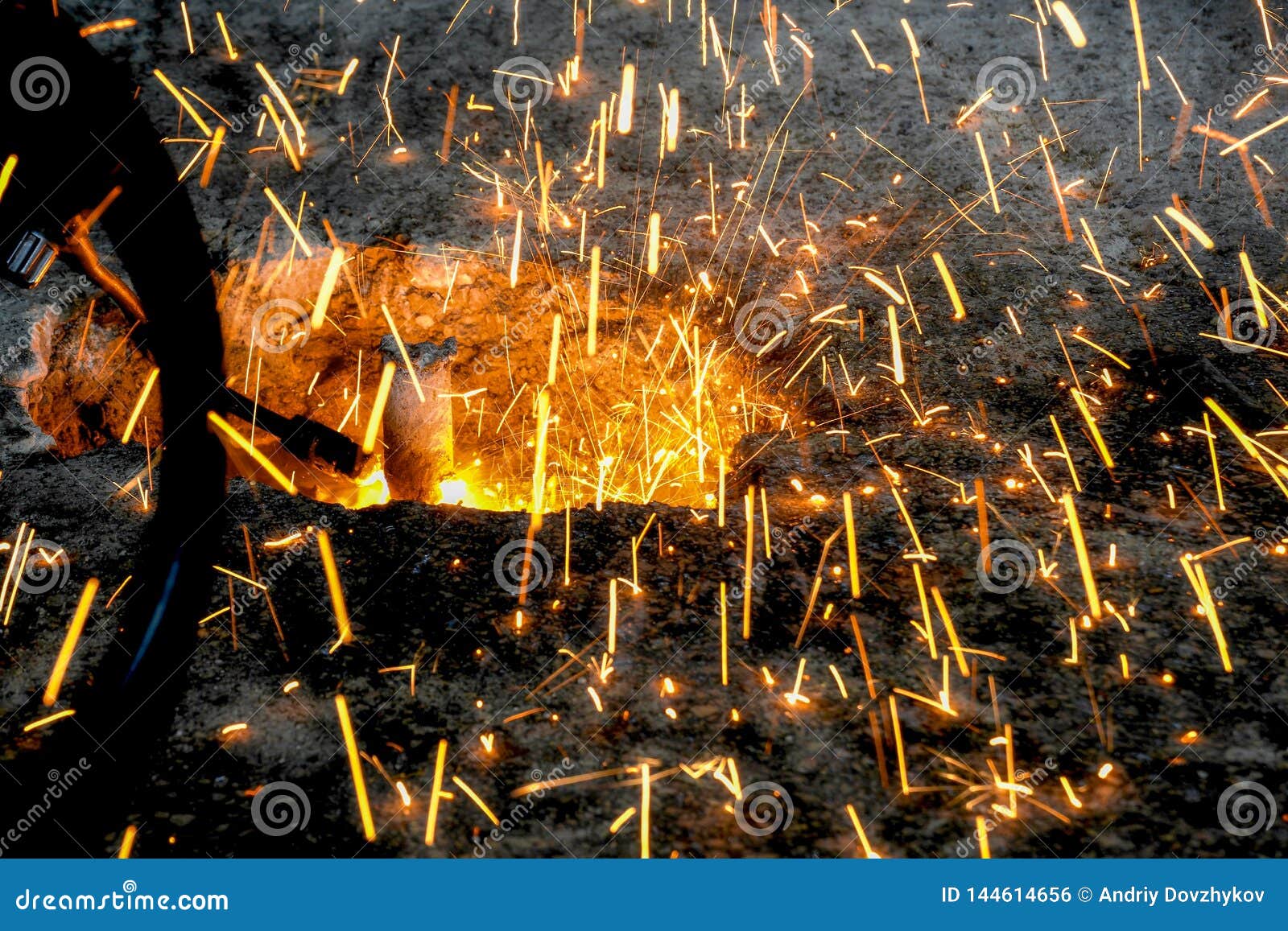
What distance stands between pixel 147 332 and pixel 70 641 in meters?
0.84

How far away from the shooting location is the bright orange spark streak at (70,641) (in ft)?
6.56

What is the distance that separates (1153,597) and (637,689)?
1.25 metres

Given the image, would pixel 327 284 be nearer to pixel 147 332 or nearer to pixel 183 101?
pixel 183 101

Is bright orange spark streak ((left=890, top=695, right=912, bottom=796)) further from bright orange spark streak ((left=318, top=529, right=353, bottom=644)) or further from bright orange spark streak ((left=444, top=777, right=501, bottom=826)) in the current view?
bright orange spark streak ((left=318, top=529, right=353, bottom=644))

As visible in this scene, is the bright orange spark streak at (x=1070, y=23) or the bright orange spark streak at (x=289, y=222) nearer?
the bright orange spark streak at (x=289, y=222)

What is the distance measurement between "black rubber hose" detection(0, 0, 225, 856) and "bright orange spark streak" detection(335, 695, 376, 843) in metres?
0.35

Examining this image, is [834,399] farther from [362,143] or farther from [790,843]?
[362,143]

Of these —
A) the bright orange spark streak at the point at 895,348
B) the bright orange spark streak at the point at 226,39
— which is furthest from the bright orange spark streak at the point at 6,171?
the bright orange spark streak at the point at 226,39

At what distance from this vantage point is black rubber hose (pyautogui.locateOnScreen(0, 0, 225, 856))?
1.60m

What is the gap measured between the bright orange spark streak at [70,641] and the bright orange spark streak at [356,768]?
2.10 feet

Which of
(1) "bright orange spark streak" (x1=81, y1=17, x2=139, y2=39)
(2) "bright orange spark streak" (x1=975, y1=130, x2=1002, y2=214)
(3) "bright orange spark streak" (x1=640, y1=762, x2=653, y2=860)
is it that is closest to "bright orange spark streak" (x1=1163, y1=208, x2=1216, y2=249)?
(2) "bright orange spark streak" (x1=975, y1=130, x2=1002, y2=214)

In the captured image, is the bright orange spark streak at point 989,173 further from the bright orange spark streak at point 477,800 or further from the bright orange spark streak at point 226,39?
the bright orange spark streak at point 226,39

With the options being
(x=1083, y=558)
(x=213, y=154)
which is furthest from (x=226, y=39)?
(x=1083, y=558)

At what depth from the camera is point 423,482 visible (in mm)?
3342
